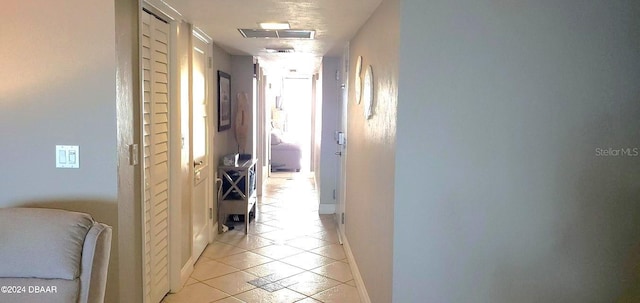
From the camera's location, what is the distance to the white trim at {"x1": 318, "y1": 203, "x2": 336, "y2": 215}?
20.8ft

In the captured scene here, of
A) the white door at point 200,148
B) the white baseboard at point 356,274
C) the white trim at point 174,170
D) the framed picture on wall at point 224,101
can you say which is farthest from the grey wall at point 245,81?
the white trim at point 174,170

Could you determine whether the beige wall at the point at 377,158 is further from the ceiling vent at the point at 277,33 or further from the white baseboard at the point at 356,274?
the ceiling vent at the point at 277,33

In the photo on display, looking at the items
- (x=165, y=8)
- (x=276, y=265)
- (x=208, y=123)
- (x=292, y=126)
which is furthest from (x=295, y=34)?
(x=292, y=126)

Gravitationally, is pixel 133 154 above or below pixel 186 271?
above

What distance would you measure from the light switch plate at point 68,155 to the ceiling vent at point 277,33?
201cm

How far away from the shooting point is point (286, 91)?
13.1m

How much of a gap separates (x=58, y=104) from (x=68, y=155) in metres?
0.24

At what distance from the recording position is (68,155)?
2314 millimetres

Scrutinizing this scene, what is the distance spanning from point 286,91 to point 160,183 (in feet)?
32.9

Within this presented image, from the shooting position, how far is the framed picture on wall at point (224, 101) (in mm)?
5133

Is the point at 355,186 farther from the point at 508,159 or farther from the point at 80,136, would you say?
the point at 80,136

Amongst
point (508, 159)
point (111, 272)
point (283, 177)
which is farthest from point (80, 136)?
point (283, 177)

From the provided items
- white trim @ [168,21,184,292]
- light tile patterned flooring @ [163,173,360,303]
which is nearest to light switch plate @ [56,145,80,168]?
white trim @ [168,21,184,292]

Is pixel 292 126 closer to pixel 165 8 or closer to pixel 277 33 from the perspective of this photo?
pixel 277 33
